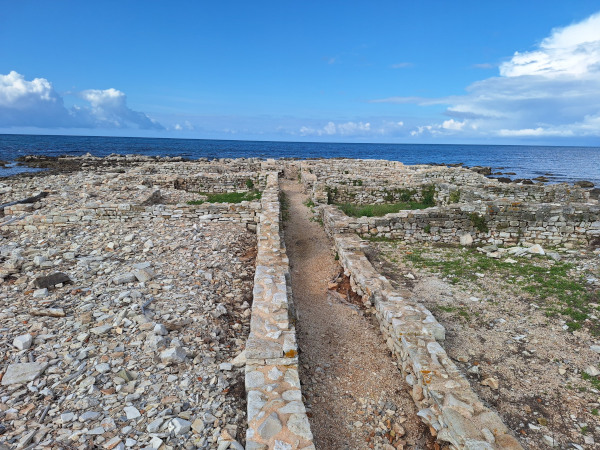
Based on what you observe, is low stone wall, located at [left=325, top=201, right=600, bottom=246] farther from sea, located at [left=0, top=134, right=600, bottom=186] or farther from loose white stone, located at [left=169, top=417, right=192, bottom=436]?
sea, located at [left=0, top=134, right=600, bottom=186]

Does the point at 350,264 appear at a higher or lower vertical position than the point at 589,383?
higher

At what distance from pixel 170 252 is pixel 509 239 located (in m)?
10.1

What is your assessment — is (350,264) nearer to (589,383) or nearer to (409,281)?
(409,281)

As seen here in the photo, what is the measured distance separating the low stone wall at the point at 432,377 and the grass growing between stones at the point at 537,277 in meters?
2.48

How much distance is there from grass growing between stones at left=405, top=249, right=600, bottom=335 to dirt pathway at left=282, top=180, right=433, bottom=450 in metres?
3.00

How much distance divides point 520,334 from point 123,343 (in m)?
6.26

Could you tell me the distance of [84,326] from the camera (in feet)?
16.7

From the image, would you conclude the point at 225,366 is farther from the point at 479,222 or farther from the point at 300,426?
the point at 479,222

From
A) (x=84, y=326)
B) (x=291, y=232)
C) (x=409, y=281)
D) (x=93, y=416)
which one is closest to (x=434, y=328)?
(x=409, y=281)

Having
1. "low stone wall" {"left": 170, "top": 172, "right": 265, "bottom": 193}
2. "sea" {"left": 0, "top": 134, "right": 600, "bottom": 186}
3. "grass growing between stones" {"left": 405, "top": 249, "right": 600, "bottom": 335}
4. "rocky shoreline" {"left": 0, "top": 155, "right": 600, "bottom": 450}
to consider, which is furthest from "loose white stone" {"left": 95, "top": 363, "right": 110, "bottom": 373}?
"sea" {"left": 0, "top": 134, "right": 600, "bottom": 186}

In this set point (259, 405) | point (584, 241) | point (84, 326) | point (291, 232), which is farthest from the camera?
point (291, 232)

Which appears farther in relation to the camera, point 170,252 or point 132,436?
point 170,252

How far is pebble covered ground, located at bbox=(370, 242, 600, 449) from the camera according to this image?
4.27 m

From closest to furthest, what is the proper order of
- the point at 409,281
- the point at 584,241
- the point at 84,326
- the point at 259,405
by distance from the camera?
the point at 259,405, the point at 84,326, the point at 409,281, the point at 584,241
